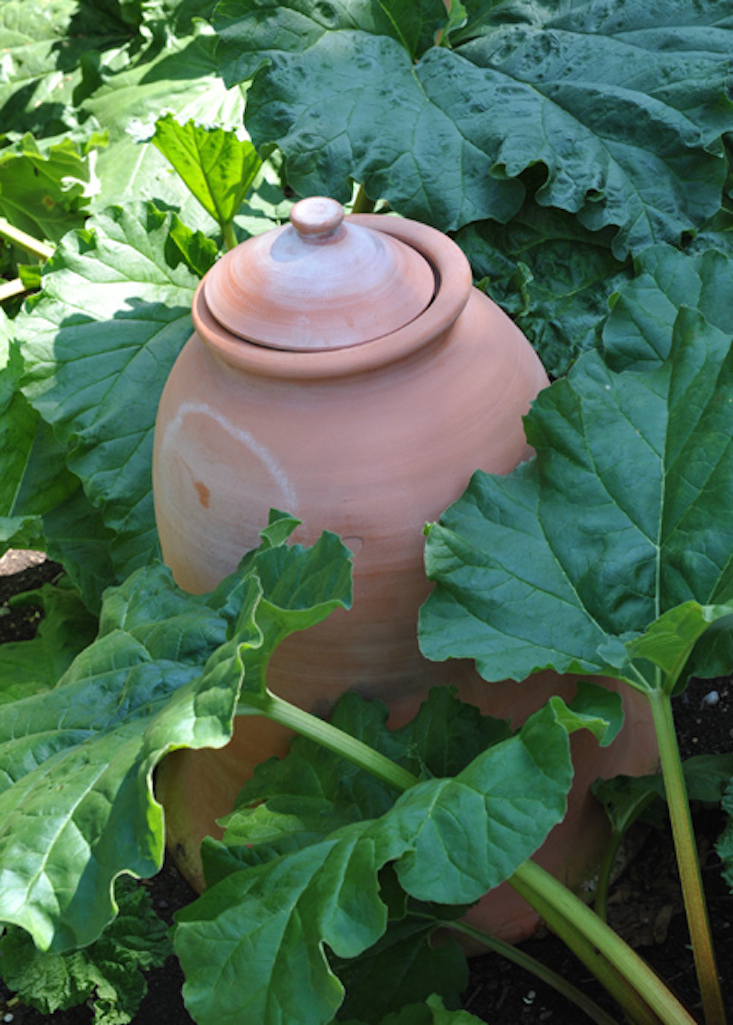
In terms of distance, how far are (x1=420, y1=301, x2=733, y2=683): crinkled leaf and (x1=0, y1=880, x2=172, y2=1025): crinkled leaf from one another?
67 cm

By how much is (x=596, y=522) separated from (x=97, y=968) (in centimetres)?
97

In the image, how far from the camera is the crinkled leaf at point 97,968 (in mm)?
1640

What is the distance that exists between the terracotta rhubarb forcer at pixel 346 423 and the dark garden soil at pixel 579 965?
39 cm

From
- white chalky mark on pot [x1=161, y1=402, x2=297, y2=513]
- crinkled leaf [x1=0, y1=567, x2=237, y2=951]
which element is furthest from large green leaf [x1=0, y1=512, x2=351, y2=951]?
white chalky mark on pot [x1=161, y1=402, x2=297, y2=513]

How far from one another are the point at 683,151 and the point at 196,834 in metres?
1.44

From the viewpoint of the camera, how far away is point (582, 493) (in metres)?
1.52

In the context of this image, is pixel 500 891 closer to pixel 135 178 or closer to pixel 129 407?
pixel 129 407

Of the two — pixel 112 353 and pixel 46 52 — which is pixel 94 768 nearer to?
pixel 112 353

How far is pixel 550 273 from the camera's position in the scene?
6.96 ft

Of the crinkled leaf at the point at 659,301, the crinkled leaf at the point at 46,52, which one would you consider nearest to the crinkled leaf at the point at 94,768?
the crinkled leaf at the point at 659,301

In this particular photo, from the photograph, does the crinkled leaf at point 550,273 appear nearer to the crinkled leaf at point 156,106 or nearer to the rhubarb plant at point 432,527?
the rhubarb plant at point 432,527

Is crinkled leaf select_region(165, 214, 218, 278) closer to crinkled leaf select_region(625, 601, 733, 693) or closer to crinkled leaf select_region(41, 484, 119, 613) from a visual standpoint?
crinkled leaf select_region(41, 484, 119, 613)

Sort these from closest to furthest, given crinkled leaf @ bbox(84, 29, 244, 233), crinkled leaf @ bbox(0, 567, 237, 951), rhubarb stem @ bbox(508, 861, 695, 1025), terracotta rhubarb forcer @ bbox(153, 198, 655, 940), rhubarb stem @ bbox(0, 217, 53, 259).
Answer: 1. crinkled leaf @ bbox(0, 567, 237, 951)
2. rhubarb stem @ bbox(508, 861, 695, 1025)
3. terracotta rhubarb forcer @ bbox(153, 198, 655, 940)
4. rhubarb stem @ bbox(0, 217, 53, 259)
5. crinkled leaf @ bbox(84, 29, 244, 233)

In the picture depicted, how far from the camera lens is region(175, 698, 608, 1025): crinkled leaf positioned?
1182 mm
